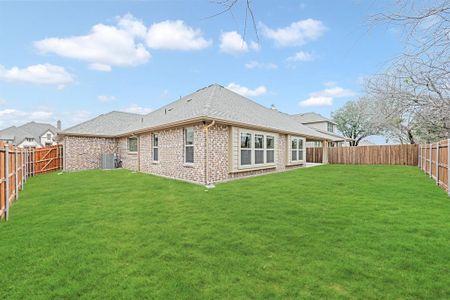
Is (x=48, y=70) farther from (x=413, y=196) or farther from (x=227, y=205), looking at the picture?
(x=413, y=196)

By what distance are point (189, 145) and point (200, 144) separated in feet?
3.08

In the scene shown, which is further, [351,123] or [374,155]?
[351,123]

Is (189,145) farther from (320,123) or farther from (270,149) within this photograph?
(320,123)

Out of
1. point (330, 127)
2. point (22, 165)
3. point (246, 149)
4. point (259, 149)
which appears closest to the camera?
point (22, 165)

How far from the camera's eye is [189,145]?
1067 centimetres

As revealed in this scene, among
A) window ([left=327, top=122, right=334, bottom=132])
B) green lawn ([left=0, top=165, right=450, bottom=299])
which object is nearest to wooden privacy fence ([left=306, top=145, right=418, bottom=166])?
window ([left=327, top=122, right=334, bottom=132])

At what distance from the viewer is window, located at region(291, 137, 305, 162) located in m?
16.9

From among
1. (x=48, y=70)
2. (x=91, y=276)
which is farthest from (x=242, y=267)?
(x=48, y=70)

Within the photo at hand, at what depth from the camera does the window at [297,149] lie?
55.4 ft

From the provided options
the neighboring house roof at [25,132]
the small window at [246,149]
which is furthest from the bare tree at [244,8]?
the neighboring house roof at [25,132]

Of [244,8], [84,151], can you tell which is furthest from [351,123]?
[244,8]

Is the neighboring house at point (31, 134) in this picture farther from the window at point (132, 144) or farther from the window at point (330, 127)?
the window at point (330, 127)

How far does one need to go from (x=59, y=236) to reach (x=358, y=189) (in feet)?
29.4

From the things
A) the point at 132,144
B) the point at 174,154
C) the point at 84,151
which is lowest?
the point at 174,154
